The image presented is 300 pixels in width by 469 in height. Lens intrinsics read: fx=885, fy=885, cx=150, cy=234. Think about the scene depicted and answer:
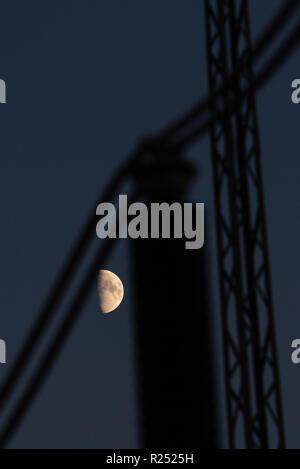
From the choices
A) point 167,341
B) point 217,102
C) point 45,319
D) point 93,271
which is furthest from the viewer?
point 45,319

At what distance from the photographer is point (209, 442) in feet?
25.9

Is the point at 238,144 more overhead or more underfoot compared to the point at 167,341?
more overhead

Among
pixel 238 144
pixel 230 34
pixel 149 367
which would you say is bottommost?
pixel 149 367

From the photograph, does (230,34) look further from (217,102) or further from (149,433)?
(149,433)

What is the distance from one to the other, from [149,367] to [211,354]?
672mm

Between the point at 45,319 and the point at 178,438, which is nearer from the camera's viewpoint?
the point at 178,438

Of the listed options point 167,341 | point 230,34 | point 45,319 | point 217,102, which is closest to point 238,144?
point 217,102

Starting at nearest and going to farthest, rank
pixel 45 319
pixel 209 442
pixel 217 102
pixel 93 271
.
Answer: pixel 209 442 → pixel 217 102 → pixel 93 271 → pixel 45 319

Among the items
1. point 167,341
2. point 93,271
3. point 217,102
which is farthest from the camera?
point 93,271

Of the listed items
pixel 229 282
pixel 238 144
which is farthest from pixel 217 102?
pixel 229 282

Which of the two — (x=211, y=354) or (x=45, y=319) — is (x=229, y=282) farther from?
(x=45, y=319)
